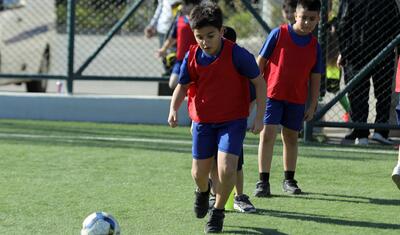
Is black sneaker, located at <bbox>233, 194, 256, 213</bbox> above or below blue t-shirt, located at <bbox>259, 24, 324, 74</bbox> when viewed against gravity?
below

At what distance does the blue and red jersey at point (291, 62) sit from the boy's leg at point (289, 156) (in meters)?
0.26

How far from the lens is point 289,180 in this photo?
766 centimetres

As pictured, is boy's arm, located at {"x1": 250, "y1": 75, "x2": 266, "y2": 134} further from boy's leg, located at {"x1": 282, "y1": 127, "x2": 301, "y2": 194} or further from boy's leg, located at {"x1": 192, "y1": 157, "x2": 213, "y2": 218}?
boy's leg, located at {"x1": 282, "y1": 127, "x2": 301, "y2": 194}

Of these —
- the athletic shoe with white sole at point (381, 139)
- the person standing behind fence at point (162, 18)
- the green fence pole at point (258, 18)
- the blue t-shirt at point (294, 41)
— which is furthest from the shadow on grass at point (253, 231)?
the person standing behind fence at point (162, 18)

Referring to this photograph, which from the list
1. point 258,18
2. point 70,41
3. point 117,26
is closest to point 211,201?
point 258,18

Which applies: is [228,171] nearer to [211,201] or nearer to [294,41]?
[211,201]

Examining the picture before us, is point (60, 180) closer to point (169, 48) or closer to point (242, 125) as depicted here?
point (242, 125)

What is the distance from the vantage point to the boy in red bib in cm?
614

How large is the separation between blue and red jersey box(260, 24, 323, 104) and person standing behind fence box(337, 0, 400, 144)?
2899 mm

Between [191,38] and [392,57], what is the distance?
2.08 metres

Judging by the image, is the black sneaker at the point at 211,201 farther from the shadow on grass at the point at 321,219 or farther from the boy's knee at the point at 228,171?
the boy's knee at the point at 228,171

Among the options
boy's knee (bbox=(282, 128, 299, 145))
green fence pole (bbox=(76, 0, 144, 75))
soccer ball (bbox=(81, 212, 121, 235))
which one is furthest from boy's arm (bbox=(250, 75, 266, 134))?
green fence pole (bbox=(76, 0, 144, 75))

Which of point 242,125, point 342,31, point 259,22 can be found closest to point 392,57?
point 342,31

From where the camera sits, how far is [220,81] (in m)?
6.24
